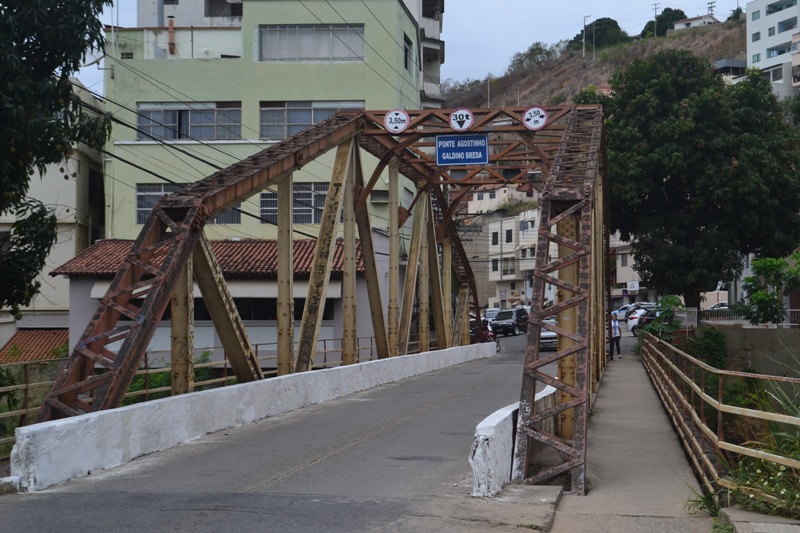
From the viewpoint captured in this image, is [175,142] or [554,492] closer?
[554,492]

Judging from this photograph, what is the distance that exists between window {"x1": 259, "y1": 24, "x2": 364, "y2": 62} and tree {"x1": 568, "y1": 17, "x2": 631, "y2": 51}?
10756cm

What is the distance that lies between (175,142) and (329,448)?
30654 millimetres

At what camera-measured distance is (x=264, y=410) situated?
Answer: 53.1ft

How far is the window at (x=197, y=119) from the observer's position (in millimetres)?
40594

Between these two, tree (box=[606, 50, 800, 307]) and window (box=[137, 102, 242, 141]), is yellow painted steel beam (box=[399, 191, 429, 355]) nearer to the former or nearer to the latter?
window (box=[137, 102, 242, 141])

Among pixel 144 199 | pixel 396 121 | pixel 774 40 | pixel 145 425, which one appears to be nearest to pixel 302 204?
pixel 144 199

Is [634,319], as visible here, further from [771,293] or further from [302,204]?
[302,204]

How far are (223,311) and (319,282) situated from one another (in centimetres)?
471

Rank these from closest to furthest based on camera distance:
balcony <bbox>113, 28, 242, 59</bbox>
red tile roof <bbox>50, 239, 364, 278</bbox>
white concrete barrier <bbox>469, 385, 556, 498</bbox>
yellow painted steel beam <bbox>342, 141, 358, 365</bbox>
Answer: white concrete barrier <bbox>469, 385, 556, 498</bbox> → yellow painted steel beam <bbox>342, 141, 358, 365</bbox> → red tile roof <bbox>50, 239, 364, 278</bbox> → balcony <bbox>113, 28, 242, 59</bbox>

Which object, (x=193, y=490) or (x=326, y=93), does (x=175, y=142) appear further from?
(x=193, y=490)

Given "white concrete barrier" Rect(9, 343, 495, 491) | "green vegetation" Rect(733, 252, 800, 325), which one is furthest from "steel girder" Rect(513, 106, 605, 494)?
"green vegetation" Rect(733, 252, 800, 325)

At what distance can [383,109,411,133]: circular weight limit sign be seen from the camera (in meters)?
23.0

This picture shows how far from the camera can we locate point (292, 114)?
40.6 metres

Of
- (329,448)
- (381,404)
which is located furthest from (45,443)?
(381,404)
